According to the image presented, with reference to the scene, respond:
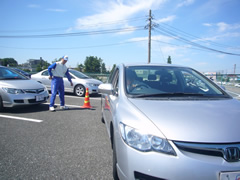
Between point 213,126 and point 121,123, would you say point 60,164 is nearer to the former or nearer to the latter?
point 121,123

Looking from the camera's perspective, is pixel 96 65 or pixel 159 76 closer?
pixel 159 76

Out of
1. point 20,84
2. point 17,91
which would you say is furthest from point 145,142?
point 20,84

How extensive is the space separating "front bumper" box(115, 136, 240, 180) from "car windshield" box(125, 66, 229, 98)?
36.3 inches

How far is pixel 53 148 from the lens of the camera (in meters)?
2.74

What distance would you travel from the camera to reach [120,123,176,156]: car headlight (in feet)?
4.38

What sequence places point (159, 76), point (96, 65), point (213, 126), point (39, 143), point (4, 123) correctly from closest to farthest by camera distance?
1. point (213, 126)
2. point (159, 76)
3. point (39, 143)
4. point (4, 123)
5. point (96, 65)

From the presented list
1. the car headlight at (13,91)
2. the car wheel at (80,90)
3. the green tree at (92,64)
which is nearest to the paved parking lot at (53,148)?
the car headlight at (13,91)

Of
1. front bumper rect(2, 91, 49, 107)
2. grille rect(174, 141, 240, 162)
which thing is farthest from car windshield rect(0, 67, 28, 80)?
grille rect(174, 141, 240, 162)

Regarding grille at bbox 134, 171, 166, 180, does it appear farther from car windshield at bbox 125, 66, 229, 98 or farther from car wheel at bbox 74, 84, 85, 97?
car wheel at bbox 74, 84, 85, 97

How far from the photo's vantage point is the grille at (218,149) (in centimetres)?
128

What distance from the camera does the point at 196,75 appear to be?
9.39ft

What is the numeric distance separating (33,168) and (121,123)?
148 centimetres

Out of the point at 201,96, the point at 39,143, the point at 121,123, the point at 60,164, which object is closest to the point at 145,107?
the point at 121,123

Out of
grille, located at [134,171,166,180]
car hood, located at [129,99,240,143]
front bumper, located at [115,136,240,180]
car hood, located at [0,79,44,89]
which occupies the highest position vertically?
car hood, located at [0,79,44,89]
